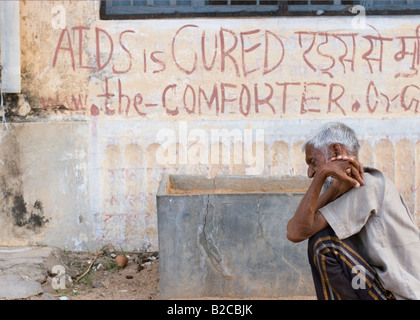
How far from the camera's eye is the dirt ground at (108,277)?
4.86m

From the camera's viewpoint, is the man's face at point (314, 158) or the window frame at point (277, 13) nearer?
the man's face at point (314, 158)

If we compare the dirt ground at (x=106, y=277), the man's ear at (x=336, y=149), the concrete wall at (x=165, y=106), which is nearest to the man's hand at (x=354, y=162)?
the man's ear at (x=336, y=149)

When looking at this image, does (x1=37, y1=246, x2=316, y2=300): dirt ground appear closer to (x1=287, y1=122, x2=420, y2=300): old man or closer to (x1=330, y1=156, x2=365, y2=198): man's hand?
(x1=287, y1=122, x2=420, y2=300): old man

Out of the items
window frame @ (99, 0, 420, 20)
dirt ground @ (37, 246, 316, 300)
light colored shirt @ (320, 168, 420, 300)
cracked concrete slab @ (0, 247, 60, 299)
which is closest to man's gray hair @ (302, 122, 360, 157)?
light colored shirt @ (320, 168, 420, 300)

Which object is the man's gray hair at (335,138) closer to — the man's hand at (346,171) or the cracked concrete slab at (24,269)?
the man's hand at (346,171)

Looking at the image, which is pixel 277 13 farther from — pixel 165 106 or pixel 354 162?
pixel 354 162

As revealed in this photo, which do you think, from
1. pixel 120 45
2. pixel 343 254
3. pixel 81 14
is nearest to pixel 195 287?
pixel 343 254

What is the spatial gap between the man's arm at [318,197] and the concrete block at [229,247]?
1402 mm

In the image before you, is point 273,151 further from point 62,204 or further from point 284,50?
point 62,204

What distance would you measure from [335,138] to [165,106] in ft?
10.4

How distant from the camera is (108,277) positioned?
5.28m

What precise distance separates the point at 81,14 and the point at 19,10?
641 millimetres

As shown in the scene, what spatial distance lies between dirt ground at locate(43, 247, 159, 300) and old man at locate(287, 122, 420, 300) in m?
2.44

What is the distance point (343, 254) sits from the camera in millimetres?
2629
